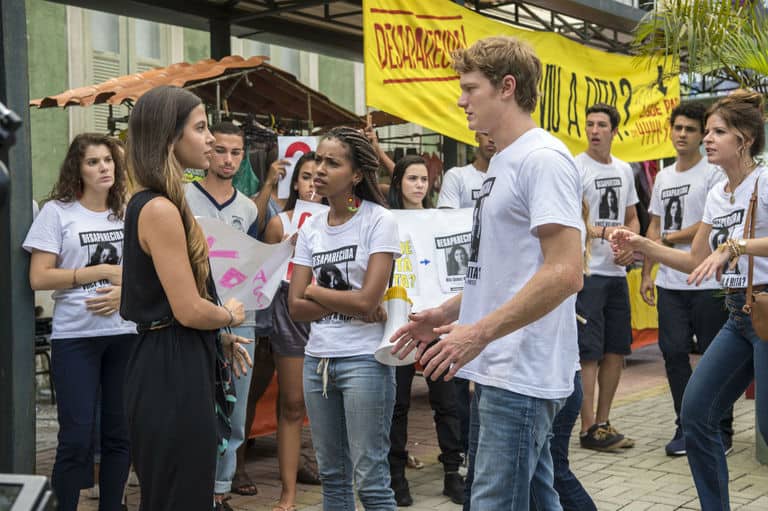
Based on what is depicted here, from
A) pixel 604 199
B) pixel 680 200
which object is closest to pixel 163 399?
pixel 604 199

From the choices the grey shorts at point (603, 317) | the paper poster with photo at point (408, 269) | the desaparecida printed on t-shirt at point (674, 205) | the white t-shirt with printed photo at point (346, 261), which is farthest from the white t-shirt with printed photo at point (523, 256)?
the desaparecida printed on t-shirt at point (674, 205)

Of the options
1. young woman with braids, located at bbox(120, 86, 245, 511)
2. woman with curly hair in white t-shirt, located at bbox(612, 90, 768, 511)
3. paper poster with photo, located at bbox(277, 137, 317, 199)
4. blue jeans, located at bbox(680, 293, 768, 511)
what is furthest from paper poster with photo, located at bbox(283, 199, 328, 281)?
young woman with braids, located at bbox(120, 86, 245, 511)

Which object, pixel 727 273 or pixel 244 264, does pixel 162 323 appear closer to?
pixel 244 264

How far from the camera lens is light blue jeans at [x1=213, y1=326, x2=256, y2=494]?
5031mm

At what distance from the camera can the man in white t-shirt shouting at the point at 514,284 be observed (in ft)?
9.32

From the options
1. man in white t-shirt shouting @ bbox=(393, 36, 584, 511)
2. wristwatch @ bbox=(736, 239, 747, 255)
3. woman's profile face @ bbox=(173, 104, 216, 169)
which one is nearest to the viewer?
man in white t-shirt shouting @ bbox=(393, 36, 584, 511)

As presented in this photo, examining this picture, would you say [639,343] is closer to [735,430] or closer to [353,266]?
[735,430]

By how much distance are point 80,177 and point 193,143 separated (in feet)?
6.46

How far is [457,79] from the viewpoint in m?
7.73

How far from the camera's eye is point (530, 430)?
2.98 m

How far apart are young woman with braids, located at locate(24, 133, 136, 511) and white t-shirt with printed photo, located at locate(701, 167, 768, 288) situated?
312 centimetres

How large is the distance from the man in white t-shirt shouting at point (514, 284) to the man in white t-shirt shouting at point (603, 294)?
3956 mm

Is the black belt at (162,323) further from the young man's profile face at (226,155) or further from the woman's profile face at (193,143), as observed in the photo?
the young man's profile face at (226,155)

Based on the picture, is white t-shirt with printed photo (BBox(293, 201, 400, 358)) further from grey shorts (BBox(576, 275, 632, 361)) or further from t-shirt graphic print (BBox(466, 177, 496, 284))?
grey shorts (BBox(576, 275, 632, 361))
